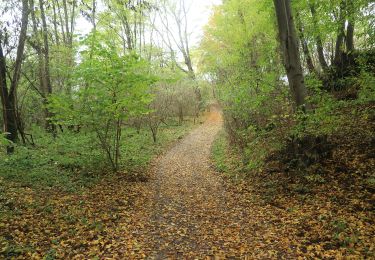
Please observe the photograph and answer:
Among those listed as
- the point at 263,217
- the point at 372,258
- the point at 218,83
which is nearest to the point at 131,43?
the point at 218,83

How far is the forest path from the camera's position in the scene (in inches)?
197

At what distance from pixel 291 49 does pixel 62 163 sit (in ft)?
25.6

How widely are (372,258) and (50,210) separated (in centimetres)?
610

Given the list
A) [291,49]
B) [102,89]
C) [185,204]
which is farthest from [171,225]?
[291,49]

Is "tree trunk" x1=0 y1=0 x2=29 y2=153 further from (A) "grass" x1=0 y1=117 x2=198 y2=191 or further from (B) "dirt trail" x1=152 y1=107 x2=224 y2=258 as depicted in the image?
(B) "dirt trail" x1=152 y1=107 x2=224 y2=258

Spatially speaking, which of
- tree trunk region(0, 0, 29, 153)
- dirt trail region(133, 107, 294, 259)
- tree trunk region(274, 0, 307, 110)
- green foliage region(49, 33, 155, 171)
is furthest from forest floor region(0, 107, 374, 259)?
tree trunk region(0, 0, 29, 153)

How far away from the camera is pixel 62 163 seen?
30.5 feet

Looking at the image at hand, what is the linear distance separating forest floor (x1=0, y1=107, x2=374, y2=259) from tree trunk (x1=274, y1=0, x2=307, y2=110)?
2.55 meters

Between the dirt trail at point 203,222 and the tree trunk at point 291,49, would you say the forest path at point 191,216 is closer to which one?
the dirt trail at point 203,222

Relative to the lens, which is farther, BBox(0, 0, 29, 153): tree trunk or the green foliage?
BBox(0, 0, 29, 153): tree trunk

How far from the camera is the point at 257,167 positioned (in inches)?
345

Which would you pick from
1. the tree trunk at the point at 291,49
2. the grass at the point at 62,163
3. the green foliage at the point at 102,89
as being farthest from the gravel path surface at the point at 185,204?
the tree trunk at the point at 291,49

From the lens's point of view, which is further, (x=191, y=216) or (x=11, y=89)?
(x=11, y=89)

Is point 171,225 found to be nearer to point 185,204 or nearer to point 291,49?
point 185,204
